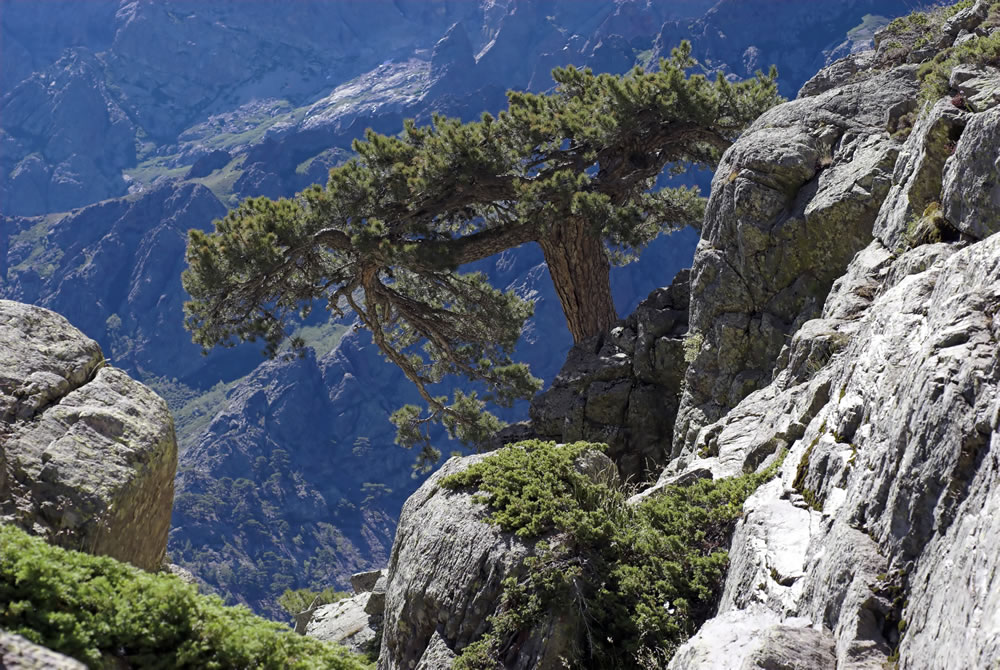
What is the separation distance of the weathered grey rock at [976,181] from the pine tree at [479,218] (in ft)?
33.2

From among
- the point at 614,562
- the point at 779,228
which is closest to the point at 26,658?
the point at 614,562

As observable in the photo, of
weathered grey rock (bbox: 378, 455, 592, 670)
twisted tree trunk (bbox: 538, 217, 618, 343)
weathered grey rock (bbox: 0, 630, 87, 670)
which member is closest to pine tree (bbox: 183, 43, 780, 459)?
twisted tree trunk (bbox: 538, 217, 618, 343)

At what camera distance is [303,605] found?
31609mm

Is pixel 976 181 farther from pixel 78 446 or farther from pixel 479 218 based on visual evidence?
pixel 479 218

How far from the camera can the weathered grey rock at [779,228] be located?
14633 millimetres

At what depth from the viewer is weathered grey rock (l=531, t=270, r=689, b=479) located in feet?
60.7

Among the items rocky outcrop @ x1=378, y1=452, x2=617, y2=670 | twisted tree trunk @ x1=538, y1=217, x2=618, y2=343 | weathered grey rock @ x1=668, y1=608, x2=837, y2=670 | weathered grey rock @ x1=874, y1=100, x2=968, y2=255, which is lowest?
weathered grey rock @ x1=668, y1=608, x2=837, y2=670

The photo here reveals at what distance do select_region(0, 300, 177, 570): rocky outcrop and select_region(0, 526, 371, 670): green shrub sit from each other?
512cm

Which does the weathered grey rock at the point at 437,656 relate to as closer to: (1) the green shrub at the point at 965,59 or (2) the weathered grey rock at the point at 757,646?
(2) the weathered grey rock at the point at 757,646

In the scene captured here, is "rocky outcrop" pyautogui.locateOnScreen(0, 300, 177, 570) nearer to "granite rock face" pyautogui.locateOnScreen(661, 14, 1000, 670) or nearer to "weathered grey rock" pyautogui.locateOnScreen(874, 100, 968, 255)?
"granite rock face" pyautogui.locateOnScreen(661, 14, 1000, 670)

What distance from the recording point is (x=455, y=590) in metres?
9.50

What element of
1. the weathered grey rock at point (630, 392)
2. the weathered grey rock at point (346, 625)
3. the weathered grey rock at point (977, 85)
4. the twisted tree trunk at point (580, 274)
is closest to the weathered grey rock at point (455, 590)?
the weathered grey rock at point (346, 625)

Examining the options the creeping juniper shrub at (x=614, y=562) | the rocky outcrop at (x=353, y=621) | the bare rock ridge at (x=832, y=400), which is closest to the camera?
the bare rock ridge at (x=832, y=400)

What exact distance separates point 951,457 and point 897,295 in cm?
323
